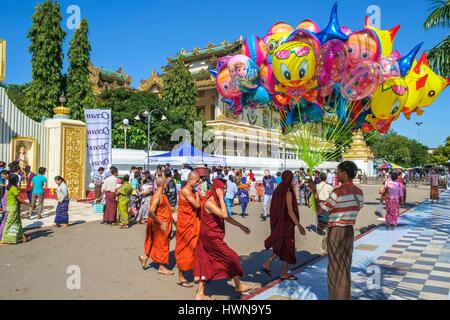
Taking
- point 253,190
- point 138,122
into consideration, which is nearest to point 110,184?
point 253,190

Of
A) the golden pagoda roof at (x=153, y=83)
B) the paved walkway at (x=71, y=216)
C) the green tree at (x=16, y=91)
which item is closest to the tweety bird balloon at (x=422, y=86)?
the paved walkway at (x=71, y=216)

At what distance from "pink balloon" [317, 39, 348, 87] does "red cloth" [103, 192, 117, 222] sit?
238 inches

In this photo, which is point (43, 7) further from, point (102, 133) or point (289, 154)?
point (289, 154)

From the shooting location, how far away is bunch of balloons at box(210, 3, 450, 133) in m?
7.26

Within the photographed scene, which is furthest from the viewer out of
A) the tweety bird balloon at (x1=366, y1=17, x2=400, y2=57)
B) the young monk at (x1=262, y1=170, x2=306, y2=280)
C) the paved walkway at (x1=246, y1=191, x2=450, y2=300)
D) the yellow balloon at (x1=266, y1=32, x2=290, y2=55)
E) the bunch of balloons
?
the yellow balloon at (x1=266, y1=32, x2=290, y2=55)

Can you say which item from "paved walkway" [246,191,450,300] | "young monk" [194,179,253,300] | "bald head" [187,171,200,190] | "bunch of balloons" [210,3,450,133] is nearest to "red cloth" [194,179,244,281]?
"young monk" [194,179,253,300]

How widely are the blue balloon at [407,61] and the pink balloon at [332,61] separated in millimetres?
1920

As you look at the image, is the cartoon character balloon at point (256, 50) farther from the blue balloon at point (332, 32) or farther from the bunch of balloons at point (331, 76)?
the blue balloon at point (332, 32)

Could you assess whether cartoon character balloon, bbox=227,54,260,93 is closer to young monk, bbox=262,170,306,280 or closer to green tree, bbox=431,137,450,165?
young monk, bbox=262,170,306,280

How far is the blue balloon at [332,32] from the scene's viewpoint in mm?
7348

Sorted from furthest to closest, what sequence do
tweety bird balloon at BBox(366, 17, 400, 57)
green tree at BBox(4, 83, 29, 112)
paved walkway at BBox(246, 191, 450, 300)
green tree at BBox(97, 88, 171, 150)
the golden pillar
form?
green tree at BBox(4, 83, 29, 112), green tree at BBox(97, 88, 171, 150), the golden pillar, tweety bird balloon at BBox(366, 17, 400, 57), paved walkway at BBox(246, 191, 450, 300)

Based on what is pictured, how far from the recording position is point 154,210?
5680mm

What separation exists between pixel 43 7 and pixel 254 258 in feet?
72.6

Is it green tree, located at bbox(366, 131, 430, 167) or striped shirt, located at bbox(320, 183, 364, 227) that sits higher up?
green tree, located at bbox(366, 131, 430, 167)
